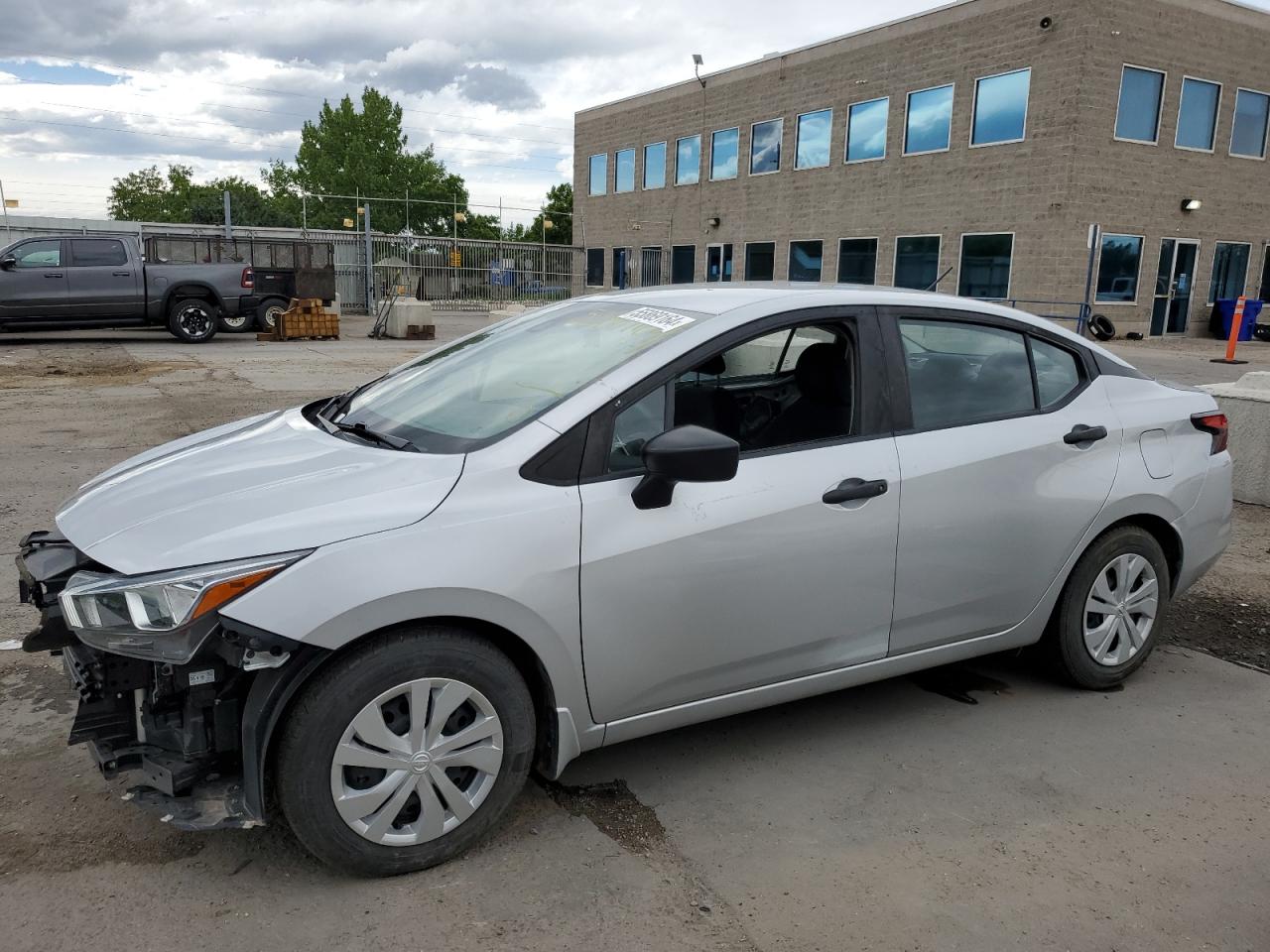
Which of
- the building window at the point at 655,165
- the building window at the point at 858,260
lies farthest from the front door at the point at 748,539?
the building window at the point at 655,165

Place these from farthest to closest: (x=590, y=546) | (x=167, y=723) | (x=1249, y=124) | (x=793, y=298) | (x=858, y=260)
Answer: (x=858, y=260)
(x=1249, y=124)
(x=793, y=298)
(x=590, y=546)
(x=167, y=723)

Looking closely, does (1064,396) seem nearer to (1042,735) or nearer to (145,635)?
(1042,735)

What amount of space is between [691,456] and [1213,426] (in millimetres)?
2691

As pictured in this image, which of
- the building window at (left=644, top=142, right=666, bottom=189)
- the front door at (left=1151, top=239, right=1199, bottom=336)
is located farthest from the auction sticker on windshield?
the building window at (left=644, top=142, right=666, bottom=189)

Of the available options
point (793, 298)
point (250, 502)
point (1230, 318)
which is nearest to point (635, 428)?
point (793, 298)

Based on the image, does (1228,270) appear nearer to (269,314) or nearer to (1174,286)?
(1174,286)

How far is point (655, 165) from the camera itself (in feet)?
118

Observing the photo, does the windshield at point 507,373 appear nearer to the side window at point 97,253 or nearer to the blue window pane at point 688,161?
the side window at point 97,253

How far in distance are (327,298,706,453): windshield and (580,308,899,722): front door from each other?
0.26m

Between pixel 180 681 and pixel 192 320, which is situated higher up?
pixel 180 681

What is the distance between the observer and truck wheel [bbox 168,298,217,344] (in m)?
18.8

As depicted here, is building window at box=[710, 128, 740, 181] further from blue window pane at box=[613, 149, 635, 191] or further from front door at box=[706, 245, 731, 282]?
blue window pane at box=[613, 149, 635, 191]

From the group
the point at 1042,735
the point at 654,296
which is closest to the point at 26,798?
the point at 654,296

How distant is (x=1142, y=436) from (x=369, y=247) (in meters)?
25.5
